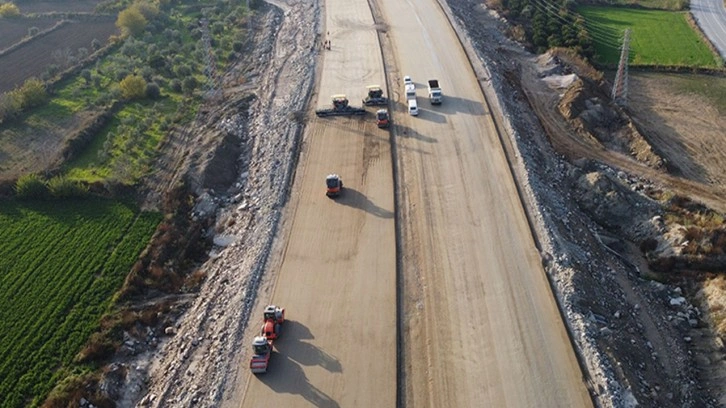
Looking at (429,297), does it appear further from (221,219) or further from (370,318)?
(221,219)

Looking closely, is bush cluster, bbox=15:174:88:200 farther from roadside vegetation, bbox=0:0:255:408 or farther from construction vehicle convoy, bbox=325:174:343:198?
construction vehicle convoy, bbox=325:174:343:198

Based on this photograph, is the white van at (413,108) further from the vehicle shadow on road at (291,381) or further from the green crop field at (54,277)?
the vehicle shadow on road at (291,381)

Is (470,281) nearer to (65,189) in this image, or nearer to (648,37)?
(65,189)

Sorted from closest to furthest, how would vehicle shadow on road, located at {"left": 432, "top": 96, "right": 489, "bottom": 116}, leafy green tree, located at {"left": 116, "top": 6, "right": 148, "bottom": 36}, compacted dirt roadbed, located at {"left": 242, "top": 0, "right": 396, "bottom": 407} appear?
compacted dirt roadbed, located at {"left": 242, "top": 0, "right": 396, "bottom": 407} → vehicle shadow on road, located at {"left": 432, "top": 96, "right": 489, "bottom": 116} → leafy green tree, located at {"left": 116, "top": 6, "right": 148, "bottom": 36}

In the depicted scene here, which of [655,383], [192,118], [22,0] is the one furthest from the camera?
[22,0]

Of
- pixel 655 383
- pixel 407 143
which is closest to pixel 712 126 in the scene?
pixel 407 143

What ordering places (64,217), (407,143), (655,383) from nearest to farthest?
1. (655,383)
2. (64,217)
3. (407,143)

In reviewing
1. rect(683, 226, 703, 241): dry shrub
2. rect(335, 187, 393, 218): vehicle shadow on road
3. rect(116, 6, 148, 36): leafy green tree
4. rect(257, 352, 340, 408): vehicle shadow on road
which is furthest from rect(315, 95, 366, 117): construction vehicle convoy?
rect(116, 6, 148, 36): leafy green tree

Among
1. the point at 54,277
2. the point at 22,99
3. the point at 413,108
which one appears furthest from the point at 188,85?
the point at 54,277

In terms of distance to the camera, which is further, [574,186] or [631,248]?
[574,186]
